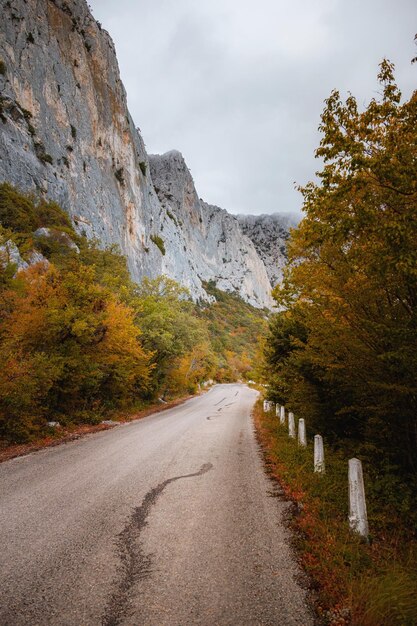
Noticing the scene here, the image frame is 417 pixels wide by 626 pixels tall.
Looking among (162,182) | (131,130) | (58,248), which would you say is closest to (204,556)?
(58,248)

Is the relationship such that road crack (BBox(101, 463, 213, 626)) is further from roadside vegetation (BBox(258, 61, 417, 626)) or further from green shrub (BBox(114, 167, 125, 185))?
green shrub (BBox(114, 167, 125, 185))

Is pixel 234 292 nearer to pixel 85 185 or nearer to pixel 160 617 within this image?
pixel 85 185

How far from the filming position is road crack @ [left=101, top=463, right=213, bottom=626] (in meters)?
2.74

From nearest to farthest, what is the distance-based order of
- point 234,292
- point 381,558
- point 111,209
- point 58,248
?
point 381,558 → point 58,248 → point 111,209 → point 234,292

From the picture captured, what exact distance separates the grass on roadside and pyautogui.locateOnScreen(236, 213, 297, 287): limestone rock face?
541 feet

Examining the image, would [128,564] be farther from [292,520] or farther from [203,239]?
[203,239]

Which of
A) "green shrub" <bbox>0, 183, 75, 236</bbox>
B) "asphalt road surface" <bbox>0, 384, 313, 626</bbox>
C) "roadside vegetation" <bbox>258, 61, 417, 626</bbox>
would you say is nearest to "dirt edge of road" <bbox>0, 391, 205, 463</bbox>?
"asphalt road surface" <bbox>0, 384, 313, 626</bbox>

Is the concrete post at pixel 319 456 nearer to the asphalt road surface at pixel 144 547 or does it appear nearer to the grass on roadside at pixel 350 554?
the grass on roadside at pixel 350 554

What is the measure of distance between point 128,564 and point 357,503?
282 cm

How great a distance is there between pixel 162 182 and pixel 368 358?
371 ft

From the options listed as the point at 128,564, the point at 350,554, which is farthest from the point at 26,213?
the point at 350,554

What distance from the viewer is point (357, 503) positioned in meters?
4.05

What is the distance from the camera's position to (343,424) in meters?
8.86

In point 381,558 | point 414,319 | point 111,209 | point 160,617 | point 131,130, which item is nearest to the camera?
point 160,617
